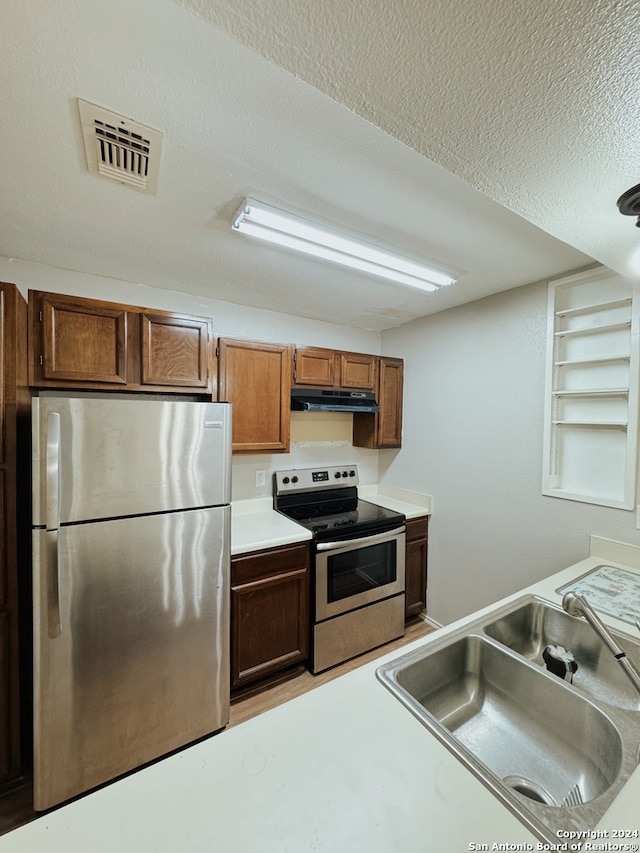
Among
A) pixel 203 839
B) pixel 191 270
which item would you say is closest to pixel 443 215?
pixel 191 270

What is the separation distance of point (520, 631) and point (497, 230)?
1622 mm

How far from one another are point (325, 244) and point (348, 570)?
190 centimetres

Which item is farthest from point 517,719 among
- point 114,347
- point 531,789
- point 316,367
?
point 114,347

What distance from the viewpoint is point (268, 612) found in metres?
2.02

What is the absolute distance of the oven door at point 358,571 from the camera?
2.15 metres

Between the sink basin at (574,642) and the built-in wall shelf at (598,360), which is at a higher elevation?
the built-in wall shelf at (598,360)

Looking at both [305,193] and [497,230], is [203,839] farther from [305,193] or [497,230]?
[497,230]

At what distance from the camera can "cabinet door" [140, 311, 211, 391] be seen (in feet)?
5.99

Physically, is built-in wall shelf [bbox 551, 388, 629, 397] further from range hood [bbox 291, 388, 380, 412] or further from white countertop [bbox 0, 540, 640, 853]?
white countertop [bbox 0, 540, 640, 853]

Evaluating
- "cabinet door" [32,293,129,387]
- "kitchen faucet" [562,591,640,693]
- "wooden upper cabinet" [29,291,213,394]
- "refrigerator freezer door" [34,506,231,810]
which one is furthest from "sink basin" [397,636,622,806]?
"cabinet door" [32,293,129,387]

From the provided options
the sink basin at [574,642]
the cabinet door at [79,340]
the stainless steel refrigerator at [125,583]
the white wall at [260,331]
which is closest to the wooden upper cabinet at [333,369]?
the white wall at [260,331]

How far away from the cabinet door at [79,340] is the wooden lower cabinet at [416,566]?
7.22ft

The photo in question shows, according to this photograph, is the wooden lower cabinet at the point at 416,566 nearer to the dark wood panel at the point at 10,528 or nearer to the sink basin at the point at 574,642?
the sink basin at the point at 574,642

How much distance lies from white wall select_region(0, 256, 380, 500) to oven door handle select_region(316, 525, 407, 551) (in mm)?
711
